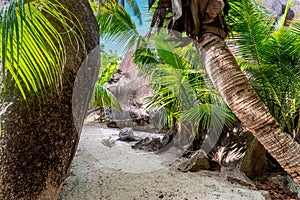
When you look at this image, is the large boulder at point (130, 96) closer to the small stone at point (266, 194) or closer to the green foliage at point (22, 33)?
the small stone at point (266, 194)

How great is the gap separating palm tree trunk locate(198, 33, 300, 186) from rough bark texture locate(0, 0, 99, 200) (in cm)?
59

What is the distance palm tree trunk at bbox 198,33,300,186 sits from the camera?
1.01 meters

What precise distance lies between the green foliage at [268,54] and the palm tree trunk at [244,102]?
0.74m

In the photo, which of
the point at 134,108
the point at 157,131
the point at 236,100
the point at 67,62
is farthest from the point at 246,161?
the point at 134,108

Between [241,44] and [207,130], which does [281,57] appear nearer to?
[241,44]

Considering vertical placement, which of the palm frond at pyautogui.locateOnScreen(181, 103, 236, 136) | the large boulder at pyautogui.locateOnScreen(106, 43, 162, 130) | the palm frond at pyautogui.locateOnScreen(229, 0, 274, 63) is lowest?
the large boulder at pyautogui.locateOnScreen(106, 43, 162, 130)

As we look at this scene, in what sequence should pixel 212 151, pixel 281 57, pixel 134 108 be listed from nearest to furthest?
1. pixel 281 57
2. pixel 212 151
3. pixel 134 108

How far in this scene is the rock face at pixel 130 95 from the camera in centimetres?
480

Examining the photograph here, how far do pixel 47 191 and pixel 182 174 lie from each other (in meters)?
1.10

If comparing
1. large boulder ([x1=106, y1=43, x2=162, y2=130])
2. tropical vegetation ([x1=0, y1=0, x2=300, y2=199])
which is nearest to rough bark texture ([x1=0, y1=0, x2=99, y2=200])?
tropical vegetation ([x1=0, y1=0, x2=300, y2=199])

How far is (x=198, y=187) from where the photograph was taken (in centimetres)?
158

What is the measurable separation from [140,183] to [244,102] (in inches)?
36.8

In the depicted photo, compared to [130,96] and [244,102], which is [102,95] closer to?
[130,96]

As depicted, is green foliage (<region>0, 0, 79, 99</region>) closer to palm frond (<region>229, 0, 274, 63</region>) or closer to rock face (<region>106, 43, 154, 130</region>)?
palm frond (<region>229, 0, 274, 63</region>)
